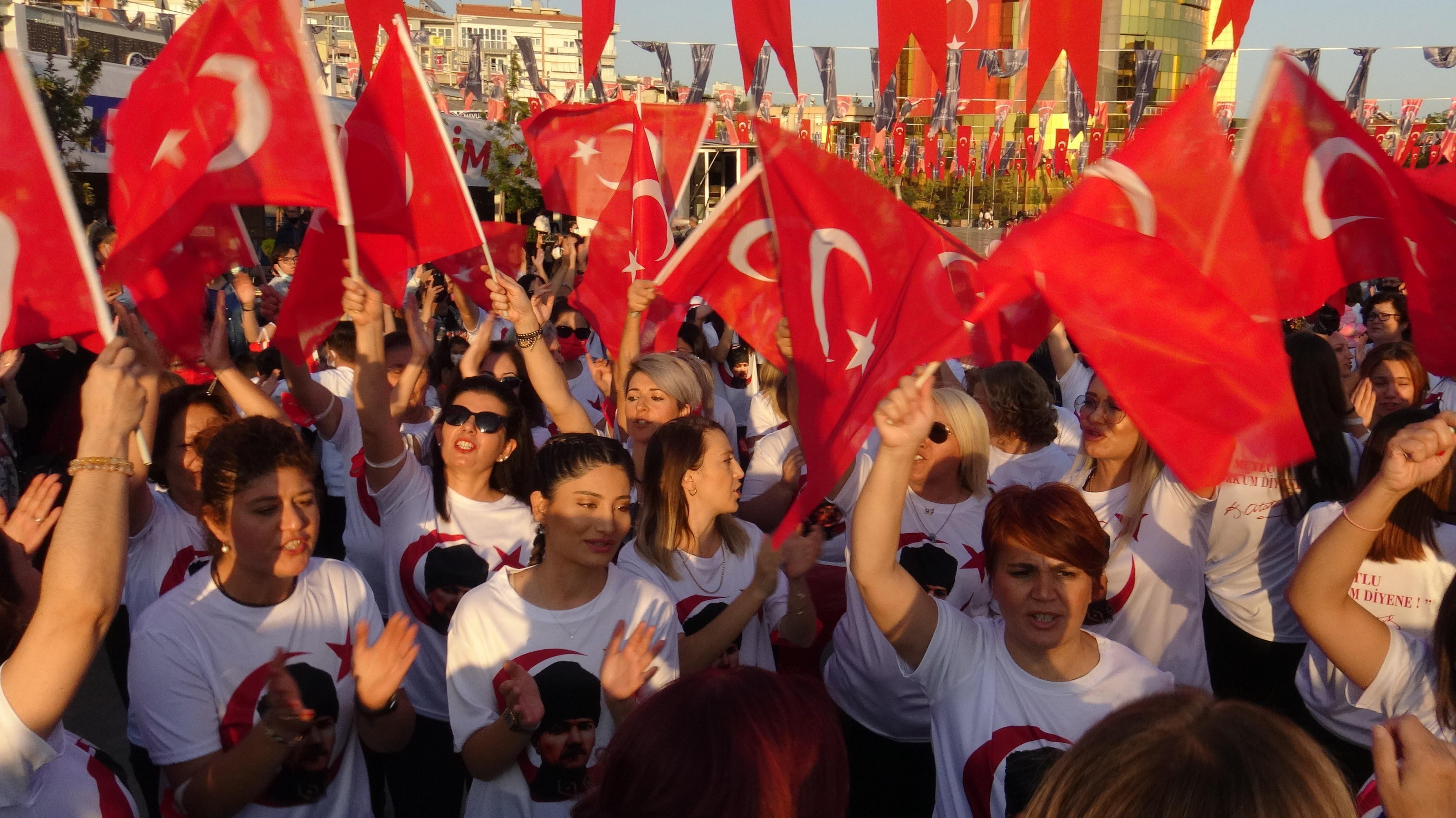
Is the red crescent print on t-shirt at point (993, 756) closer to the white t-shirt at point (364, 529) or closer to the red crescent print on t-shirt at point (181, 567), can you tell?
the white t-shirt at point (364, 529)

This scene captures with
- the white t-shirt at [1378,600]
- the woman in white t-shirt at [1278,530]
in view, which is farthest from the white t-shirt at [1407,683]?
the woman in white t-shirt at [1278,530]

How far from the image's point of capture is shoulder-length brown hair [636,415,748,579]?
3197 millimetres

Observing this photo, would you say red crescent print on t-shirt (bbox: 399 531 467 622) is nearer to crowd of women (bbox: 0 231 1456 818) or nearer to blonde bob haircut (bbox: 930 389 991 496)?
crowd of women (bbox: 0 231 1456 818)

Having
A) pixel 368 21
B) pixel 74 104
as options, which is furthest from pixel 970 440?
pixel 74 104

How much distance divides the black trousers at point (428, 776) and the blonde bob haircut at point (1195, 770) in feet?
7.74

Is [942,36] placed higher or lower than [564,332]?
higher

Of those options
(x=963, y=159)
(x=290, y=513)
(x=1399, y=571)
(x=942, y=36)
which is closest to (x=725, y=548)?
(x=290, y=513)

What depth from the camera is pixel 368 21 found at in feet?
24.2

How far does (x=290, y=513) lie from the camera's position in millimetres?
2586

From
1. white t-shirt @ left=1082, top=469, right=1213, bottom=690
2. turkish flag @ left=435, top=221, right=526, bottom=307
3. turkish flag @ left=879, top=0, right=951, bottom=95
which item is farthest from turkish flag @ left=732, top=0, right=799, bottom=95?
white t-shirt @ left=1082, top=469, right=1213, bottom=690

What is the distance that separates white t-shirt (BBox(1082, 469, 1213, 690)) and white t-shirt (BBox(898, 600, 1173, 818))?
0.80 meters

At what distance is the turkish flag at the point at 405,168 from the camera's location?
4.25 metres

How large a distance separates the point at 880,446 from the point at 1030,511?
1.58 feet

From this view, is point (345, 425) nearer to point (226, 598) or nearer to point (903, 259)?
point (226, 598)
